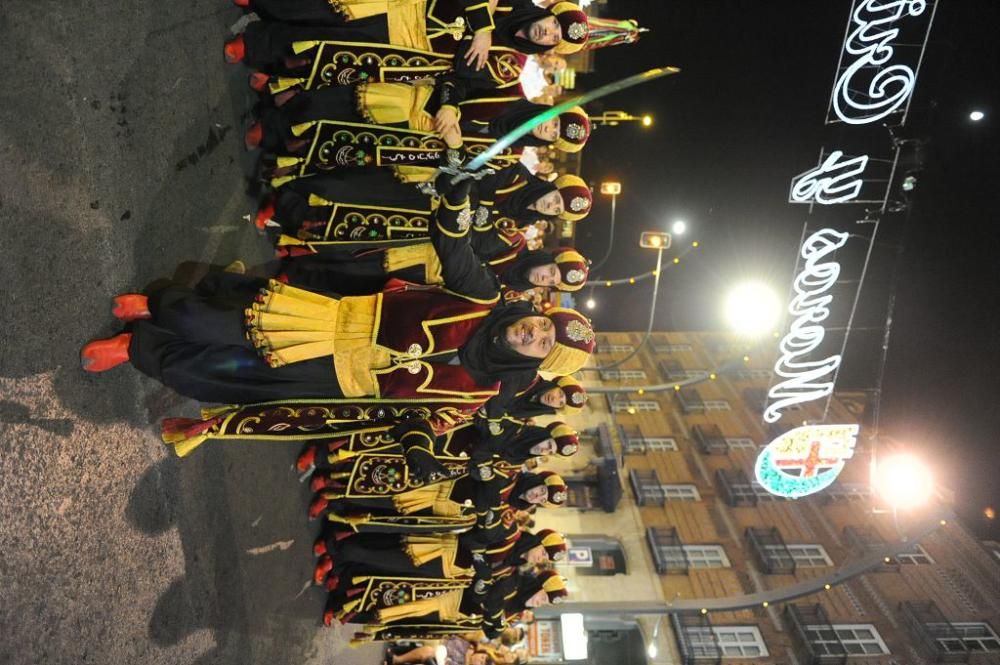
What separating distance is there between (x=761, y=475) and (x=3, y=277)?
8753 mm

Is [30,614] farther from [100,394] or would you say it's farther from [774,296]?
[774,296]

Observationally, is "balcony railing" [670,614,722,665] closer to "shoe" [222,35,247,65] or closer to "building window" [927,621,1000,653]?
"building window" [927,621,1000,653]

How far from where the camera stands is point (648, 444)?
1642 centimetres

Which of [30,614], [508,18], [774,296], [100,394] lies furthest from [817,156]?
[30,614]

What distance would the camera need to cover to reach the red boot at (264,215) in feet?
16.3

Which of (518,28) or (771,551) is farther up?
(771,551)

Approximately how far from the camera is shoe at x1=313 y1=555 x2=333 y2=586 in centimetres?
609

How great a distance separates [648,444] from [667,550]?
3783mm

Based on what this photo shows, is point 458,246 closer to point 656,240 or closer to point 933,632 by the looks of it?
point 656,240

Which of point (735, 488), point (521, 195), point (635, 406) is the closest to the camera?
point (521, 195)

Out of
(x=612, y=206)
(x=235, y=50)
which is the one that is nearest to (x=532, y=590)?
(x=235, y=50)

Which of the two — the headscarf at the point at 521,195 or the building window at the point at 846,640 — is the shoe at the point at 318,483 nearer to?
the headscarf at the point at 521,195

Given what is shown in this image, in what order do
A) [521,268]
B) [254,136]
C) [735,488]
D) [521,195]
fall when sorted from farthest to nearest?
[735,488] → [521,195] → [521,268] → [254,136]

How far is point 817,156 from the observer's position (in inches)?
265
